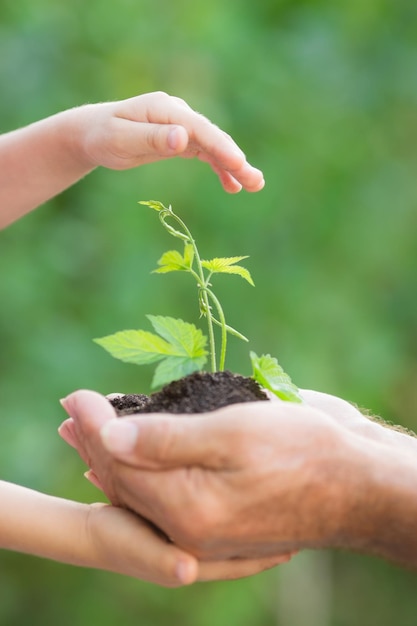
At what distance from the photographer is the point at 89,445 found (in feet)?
2.70

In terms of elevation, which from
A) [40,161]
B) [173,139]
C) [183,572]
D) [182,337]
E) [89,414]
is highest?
[40,161]

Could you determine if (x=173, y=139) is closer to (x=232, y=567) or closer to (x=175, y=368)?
(x=175, y=368)

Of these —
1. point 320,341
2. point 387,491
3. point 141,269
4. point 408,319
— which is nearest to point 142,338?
point 387,491

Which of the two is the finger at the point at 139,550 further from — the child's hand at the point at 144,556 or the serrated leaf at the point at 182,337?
the serrated leaf at the point at 182,337

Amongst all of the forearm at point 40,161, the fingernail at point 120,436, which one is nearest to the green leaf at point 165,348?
the fingernail at point 120,436

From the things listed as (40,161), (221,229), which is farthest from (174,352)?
(221,229)

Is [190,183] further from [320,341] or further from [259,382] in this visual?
[259,382]

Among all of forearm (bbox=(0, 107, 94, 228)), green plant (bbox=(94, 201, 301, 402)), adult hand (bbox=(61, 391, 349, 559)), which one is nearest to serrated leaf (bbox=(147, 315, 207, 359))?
green plant (bbox=(94, 201, 301, 402))

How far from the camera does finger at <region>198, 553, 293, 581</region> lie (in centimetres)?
86

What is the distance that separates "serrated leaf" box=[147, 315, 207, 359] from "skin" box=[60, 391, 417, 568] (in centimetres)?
10

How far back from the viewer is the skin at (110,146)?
0.94 metres

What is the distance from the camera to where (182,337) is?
883 millimetres

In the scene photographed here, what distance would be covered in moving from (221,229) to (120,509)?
1.40 m

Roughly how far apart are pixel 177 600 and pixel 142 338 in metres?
1.73
